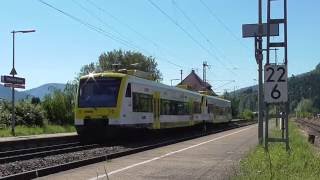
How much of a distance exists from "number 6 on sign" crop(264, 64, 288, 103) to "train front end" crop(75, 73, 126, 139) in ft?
35.5

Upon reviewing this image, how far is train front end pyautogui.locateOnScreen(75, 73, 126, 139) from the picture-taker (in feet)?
92.2

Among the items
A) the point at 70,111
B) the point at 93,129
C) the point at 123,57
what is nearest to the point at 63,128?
the point at 70,111

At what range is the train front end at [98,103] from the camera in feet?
92.2

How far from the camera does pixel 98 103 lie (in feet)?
93.8

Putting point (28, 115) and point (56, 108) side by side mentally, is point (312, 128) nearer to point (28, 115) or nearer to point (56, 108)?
point (56, 108)

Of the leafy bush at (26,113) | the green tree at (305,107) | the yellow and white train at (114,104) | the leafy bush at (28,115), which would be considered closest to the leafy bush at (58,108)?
the leafy bush at (26,113)

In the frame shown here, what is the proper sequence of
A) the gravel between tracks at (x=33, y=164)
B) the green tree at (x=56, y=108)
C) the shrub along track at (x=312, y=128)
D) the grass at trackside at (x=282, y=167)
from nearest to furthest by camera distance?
the grass at trackside at (x=282, y=167)
the gravel between tracks at (x=33, y=164)
the green tree at (x=56, y=108)
the shrub along track at (x=312, y=128)

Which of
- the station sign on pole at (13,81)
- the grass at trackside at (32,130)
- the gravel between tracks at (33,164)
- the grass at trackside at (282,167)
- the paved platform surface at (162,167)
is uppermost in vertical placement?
the station sign on pole at (13,81)

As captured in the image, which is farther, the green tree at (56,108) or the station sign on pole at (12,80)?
the green tree at (56,108)

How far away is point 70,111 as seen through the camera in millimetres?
57031

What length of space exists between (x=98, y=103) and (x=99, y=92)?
577 mm

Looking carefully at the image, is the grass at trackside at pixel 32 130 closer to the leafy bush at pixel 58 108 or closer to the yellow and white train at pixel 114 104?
the leafy bush at pixel 58 108

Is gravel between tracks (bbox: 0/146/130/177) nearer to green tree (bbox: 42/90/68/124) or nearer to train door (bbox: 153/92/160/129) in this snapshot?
train door (bbox: 153/92/160/129)

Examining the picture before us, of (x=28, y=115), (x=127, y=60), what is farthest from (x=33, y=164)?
(x=127, y=60)
